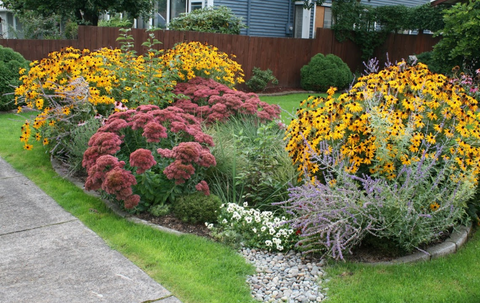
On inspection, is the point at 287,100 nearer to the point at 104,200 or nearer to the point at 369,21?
the point at 369,21

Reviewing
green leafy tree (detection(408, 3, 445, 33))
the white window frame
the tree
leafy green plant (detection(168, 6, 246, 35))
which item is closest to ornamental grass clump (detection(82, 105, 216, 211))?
the tree

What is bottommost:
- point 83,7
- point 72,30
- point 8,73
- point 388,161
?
point 388,161

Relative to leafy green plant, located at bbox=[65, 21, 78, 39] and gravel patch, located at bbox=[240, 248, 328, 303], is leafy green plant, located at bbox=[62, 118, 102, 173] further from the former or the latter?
leafy green plant, located at bbox=[65, 21, 78, 39]

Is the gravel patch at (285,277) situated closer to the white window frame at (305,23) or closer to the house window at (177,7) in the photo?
the house window at (177,7)

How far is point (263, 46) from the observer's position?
1509 centimetres

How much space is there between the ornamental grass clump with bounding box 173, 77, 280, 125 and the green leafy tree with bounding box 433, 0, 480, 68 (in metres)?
6.99

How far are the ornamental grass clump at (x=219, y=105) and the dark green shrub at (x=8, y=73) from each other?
159 inches

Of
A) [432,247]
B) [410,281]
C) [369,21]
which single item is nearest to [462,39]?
[369,21]

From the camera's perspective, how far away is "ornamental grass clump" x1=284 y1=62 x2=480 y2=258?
3869 mm

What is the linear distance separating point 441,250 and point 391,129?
1.13 metres

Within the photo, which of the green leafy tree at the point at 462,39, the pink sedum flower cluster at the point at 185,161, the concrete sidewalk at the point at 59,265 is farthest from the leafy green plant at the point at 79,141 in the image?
the green leafy tree at the point at 462,39

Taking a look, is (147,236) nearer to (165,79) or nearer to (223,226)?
(223,226)

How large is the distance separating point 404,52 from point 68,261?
16.7m

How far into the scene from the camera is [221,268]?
149 inches
